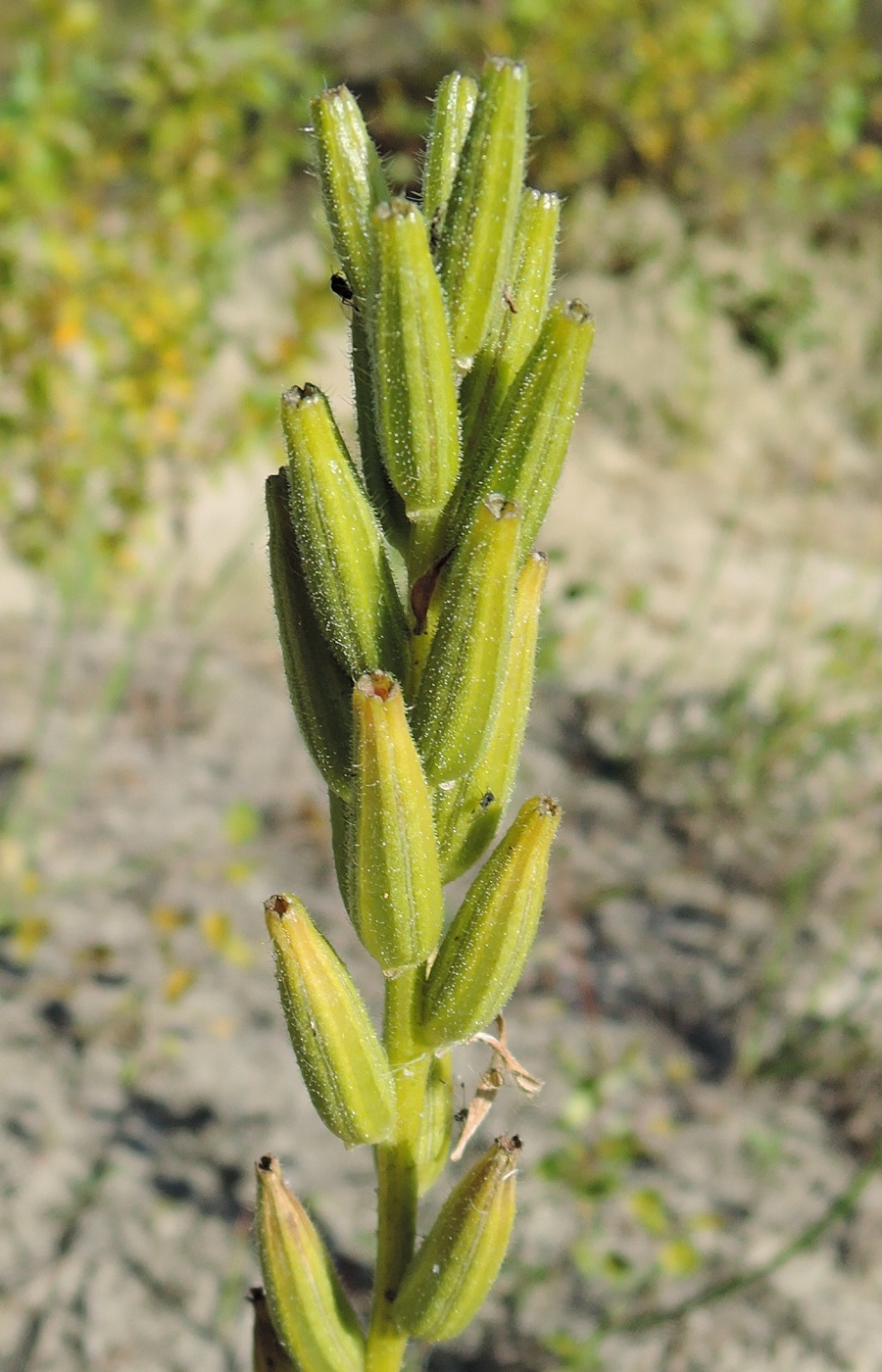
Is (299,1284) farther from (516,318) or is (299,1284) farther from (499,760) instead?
(516,318)

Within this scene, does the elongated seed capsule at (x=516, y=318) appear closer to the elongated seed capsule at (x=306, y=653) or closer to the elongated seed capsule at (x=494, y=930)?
the elongated seed capsule at (x=306, y=653)

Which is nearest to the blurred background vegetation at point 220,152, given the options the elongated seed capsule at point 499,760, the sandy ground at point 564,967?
the sandy ground at point 564,967

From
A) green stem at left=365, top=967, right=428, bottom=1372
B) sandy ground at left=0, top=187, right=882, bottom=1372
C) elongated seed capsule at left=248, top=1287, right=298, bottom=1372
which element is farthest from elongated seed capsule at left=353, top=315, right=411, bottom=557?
sandy ground at left=0, top=187, right=882, bottom=1372

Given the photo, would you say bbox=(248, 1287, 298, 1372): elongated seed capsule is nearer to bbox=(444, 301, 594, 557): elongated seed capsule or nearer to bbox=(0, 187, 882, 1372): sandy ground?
bbox=(444, 301, 594, 557): elongated seed capsule

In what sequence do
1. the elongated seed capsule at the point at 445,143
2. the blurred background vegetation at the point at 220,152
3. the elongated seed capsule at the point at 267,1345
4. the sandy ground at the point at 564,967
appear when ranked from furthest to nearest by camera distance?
the blurred background vegetation at the point at 220,152 < the sandy ground at the point at 564,967 < the elongated seed capsule at the point at 267,1345 < the elongated seed capsule at the point at 445,143

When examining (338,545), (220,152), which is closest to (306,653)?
(338,545)

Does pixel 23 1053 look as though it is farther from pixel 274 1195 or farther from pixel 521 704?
pixel 521 704
